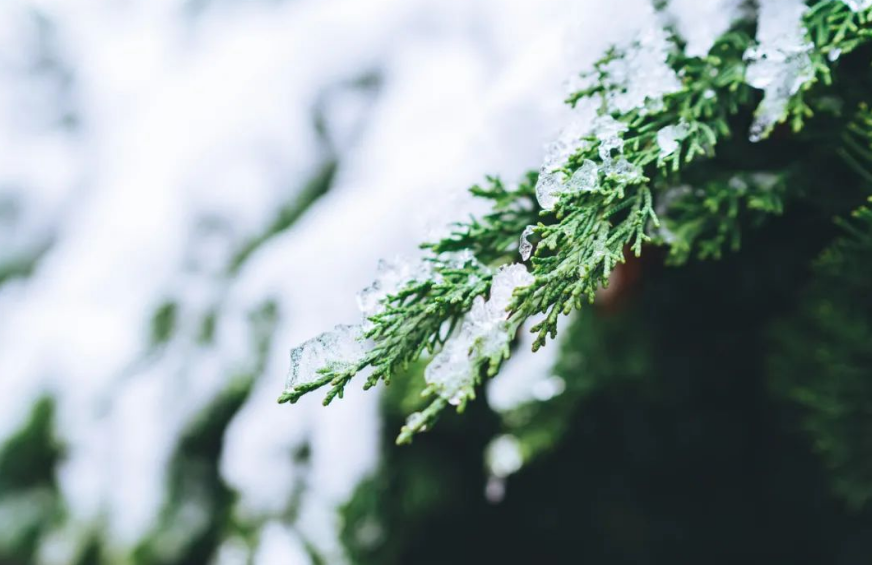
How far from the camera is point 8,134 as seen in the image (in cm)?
220

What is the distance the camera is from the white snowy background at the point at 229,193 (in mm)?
1032

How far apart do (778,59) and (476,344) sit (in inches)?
14.4

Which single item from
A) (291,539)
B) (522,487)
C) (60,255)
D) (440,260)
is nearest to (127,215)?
(60,255)

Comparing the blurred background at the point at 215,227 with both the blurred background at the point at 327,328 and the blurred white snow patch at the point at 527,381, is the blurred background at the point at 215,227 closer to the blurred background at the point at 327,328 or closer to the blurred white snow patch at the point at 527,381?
the blurred background at the point at 327,328

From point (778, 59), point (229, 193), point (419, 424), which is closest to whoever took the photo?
point (419, 424)

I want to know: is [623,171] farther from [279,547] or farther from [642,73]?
[279,547]

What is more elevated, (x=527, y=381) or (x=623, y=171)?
(x=623, y=171)

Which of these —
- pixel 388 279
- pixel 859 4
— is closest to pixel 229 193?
pixel 388 279

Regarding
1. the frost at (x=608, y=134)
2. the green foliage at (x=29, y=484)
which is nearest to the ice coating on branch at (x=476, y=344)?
the frost at (x=608, y=134)

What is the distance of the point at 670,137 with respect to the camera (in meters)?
0.54

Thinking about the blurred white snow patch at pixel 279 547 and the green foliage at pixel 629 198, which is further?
the blurred white snow patch at pixel 279 547

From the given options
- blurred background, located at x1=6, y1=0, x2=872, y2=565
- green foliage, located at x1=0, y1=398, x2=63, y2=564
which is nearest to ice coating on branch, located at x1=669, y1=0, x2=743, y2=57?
blurred background, located at x1=6, y1=0, x2=872, y2=565

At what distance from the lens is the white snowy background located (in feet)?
3.39

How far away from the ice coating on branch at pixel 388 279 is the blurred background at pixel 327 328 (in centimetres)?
6
